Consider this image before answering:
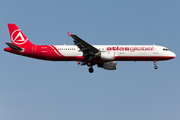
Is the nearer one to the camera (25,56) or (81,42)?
(81,42)

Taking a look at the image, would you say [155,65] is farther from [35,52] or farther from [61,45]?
[35,52]

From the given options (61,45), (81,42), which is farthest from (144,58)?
(61,45)

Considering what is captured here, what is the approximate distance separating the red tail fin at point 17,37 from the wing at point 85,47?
32.9 feet

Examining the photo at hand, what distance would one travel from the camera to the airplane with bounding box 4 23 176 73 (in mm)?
52438

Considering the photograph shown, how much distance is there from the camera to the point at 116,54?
53.1 m

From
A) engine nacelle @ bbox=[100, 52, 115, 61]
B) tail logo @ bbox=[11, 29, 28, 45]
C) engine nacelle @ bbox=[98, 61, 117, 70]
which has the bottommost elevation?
engine nacelle @ bbox=[98, 61, 117, 70]

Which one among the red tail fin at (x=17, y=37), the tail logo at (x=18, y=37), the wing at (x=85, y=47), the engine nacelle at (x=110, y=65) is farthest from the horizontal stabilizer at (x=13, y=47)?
the engine nacelle at (x=110, y=65)

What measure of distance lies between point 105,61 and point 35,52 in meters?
12.5

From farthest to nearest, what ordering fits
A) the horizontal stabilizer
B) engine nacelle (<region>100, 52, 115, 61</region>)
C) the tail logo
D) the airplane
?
the tail logo
the horizontal stabilizer
the airplane
engine nacelle (<region>100, 52, 115, 61</region>)

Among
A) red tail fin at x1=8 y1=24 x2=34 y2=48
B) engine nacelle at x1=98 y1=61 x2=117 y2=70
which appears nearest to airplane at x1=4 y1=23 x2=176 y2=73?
engine nacelle at x1=98 y1=61 x2=117 y2=70

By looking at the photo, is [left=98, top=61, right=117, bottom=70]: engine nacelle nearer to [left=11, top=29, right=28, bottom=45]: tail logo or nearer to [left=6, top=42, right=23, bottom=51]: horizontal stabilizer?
[left=6, top=42, right=23, bottom=51]: horizontal stabilizer

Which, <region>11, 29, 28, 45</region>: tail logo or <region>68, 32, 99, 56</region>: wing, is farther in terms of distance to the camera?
<region>11, 29, 28, 45</region>: tail logo

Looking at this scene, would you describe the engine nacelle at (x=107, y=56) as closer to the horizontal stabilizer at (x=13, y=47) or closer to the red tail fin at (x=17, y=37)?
the red tail fin at (x=17, y=37)

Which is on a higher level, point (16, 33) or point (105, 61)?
point (16, 33)
